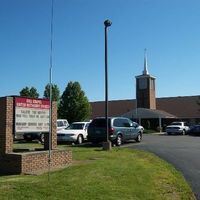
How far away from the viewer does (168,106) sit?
74.6 m

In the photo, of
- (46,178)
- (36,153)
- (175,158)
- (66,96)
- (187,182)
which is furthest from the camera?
(66,96)

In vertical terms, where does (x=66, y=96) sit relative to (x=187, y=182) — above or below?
above

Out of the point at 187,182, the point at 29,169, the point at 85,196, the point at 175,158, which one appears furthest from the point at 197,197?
the point at 175,158

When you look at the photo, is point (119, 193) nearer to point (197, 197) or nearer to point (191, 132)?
point (197, 197)

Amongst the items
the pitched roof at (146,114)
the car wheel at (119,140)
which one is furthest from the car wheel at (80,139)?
the pitched roof at (146,114)

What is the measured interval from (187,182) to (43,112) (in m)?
5.49

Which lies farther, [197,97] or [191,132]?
[197,97]

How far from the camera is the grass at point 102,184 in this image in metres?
9.73

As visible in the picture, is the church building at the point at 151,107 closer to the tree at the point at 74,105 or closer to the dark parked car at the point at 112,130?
the tree at the point at 74,105

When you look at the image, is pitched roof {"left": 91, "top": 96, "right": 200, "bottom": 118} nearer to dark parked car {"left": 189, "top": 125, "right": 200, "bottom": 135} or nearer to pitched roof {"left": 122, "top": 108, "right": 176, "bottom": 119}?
pitched roof {"left": 122, "top": 108, "right": 176, "bottom": 119}

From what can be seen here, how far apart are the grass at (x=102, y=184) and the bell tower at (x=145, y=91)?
191 feet

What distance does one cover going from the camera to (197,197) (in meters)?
10.6

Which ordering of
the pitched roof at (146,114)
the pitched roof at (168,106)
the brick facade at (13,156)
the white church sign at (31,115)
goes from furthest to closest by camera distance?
A: the pitched roof at (168,106) → the pitched roof at (146,114) → the white church sign at (31,115) → the brick facade at (13,156)

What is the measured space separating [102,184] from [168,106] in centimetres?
6460
